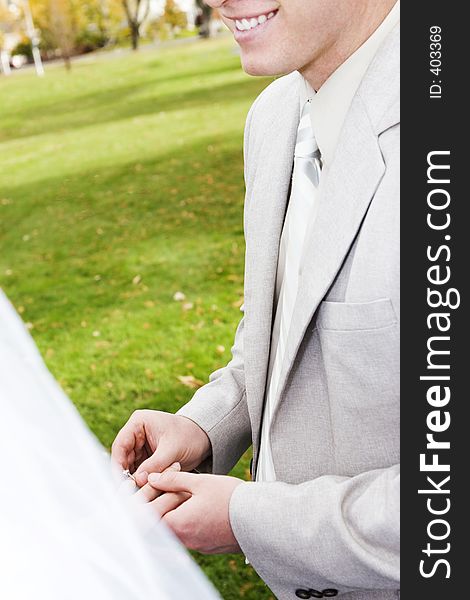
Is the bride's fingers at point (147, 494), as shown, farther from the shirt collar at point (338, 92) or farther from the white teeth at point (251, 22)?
the white teeth at point (251, 22)

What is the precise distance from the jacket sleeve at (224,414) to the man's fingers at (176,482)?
1.15 feet

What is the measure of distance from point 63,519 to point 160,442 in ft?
1.54

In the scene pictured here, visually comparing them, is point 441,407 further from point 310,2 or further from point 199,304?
point 199,304

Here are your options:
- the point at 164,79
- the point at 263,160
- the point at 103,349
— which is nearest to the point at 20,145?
the point at 164,79

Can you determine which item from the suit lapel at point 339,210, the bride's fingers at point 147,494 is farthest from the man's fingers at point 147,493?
the suit lapel at point 339,210

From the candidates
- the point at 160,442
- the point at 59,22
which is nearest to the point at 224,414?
the point at 160,442

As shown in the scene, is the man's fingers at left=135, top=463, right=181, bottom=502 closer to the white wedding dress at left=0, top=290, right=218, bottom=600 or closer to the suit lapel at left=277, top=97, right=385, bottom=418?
the white wedding dress at left=0, top=290, right=218, bottom=600

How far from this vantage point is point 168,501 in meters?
1.72

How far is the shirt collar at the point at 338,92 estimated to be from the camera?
5.24 feet

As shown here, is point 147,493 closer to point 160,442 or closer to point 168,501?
point 168,501

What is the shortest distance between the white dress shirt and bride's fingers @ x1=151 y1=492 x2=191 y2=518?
0.24 meters

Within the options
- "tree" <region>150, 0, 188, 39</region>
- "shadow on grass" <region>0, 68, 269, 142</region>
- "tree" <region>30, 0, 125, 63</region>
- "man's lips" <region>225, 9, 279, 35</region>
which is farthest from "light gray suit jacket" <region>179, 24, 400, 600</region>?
"tree" <region>150, 0, 188, 39</region>

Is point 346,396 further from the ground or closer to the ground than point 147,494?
further from the ground

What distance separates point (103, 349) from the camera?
6000mm
